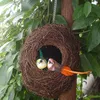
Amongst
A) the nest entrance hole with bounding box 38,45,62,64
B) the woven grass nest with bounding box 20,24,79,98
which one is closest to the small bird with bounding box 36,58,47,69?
the woven grass nest with bounding box 20,24,79,98

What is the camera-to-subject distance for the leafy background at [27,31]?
1009 mm

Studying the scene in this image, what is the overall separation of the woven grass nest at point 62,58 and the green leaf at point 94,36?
0.05 meters

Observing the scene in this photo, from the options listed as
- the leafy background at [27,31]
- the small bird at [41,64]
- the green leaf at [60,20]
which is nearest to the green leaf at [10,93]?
the leafy background at [27,31]

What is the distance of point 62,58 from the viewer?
3.16ft

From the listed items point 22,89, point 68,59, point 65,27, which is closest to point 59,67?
point 68,59

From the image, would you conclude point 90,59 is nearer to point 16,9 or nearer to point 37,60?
point 37,60

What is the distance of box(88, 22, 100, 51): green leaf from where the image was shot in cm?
100

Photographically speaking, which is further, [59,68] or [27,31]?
[27,31]

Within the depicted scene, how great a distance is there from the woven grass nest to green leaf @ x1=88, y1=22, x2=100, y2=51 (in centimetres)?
Result: 5

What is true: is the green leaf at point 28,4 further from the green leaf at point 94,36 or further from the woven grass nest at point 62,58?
the green leaf at point 94,36

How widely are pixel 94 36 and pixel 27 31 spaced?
10.6 inches

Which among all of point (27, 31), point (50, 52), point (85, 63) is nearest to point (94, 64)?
point (85, 63)

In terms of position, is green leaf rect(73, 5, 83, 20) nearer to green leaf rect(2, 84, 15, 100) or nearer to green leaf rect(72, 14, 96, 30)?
green leaf rect(72, 14, 96, 30)

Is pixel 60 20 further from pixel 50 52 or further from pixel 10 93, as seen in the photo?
pixel 10 93
